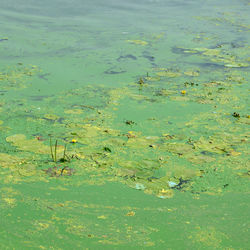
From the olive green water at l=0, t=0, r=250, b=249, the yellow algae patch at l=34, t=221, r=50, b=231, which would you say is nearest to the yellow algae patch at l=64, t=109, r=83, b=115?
the olive green water at l=0, t=0, r=250, b=249

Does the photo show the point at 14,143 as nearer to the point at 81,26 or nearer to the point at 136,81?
the point at 136,81

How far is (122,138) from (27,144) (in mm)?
517

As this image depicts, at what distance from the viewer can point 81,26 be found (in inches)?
194

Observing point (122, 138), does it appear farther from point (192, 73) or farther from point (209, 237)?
point (192, 73)

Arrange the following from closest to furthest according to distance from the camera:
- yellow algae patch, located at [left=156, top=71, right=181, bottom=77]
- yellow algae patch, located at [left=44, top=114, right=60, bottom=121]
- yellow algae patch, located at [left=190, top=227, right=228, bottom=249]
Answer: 1. yellow algae patch, located at [left=190, top=227, right=228, bottom=249]
2. yellow algae patch, located at [left=44, top=114, right=60, bottom=121]
3. yellow algae patch, located at [left=156, top=71, right=181, bottom=77]

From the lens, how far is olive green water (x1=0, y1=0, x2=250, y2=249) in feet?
5.32

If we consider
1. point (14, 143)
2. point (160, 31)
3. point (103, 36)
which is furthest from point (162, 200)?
point (160, 31)

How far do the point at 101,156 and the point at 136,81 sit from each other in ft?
4.36

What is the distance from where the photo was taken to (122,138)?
2.37 metres

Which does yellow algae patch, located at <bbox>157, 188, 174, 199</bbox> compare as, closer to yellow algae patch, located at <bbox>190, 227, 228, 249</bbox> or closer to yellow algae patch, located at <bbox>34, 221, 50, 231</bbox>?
yellow algae patch, located at <bbox>190, 227, 228, 249</bbox>

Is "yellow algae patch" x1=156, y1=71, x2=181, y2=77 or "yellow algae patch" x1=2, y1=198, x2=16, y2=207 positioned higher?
"yellow algae patch" x1=156, y1=71, x2=181, y2=77

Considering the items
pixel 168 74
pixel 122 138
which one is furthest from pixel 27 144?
pixel 168 74

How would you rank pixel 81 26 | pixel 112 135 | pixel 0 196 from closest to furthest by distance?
pixel 0 196 → pixel 112 135 → pixel 81 26

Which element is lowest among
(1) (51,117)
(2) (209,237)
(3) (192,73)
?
(2) (209,237)
